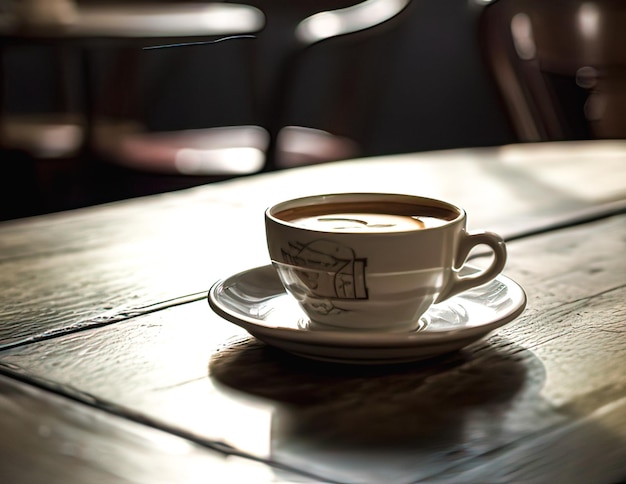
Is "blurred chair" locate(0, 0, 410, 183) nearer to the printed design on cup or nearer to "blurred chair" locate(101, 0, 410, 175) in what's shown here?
"blurred chair" locate(101, 0, 410, 175)

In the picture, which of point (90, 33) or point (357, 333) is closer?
point (357, 333)

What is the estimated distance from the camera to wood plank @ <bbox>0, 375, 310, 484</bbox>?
381 mm

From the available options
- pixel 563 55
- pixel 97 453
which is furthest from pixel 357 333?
pixel 563 55

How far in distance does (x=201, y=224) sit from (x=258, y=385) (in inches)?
16.3

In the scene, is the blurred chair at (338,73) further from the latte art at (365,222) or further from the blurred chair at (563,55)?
the latte art at (365,222)

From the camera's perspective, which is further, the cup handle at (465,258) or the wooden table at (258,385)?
the cup handle at (465,258)

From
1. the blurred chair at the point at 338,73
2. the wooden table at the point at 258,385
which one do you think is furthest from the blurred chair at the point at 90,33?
the wooden table at the point at 258,385

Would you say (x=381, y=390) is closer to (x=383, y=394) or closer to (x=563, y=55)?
(x=383, y=394)

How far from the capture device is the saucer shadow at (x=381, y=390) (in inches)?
16.5

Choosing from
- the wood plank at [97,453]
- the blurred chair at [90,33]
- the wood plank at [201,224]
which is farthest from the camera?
the blurred chair at [90,33]

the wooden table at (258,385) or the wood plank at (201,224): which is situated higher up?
the wooden table at (258,385)

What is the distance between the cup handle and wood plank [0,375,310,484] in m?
0.19

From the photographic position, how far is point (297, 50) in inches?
77.0

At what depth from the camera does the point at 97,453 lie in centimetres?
40
